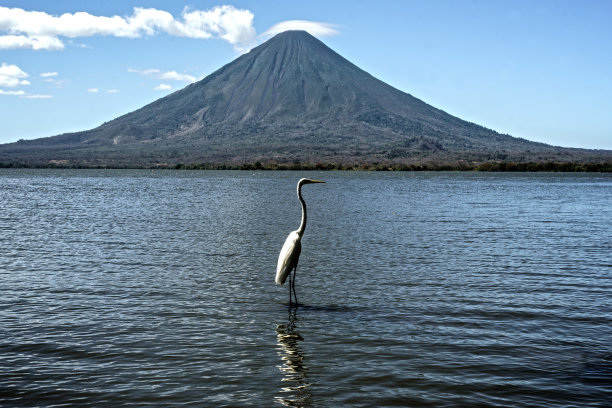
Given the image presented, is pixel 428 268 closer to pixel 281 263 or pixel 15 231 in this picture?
pixel 281 263

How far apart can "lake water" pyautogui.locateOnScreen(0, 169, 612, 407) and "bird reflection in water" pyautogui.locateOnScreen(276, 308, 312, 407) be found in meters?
0.03

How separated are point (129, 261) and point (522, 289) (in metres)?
10.6

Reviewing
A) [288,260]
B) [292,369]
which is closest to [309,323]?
[288,260]

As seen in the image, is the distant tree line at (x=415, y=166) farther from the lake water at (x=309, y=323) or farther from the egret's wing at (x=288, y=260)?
the egret's wing at (x=288, y=260)

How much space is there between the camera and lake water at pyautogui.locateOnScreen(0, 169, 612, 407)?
8180 mm

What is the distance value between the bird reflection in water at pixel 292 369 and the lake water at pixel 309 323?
34mm

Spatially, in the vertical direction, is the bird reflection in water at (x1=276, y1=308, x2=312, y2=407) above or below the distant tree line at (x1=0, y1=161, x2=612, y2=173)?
below

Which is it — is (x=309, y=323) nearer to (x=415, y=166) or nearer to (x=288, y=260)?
(x=288, y=260)

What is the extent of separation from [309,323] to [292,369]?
2.43 m

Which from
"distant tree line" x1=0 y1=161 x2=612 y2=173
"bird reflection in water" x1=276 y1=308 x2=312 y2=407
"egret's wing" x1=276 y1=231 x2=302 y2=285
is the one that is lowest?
"bird reflection in water" x1=276 y1=308 x2=312 y2=407

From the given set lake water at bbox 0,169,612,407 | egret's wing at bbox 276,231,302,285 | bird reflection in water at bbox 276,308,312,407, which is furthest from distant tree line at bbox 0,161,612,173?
bird reflection in water at bbox 276,308,312,407

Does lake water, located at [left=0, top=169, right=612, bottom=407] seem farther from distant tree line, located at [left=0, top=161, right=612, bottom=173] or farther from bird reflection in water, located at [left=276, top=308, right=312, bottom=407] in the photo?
distant tree line, located at [left=0, top=161, right=612, bottom=173]

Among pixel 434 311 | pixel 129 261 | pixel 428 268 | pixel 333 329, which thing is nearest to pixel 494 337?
pixel 434 311

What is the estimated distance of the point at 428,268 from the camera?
17078 mm
